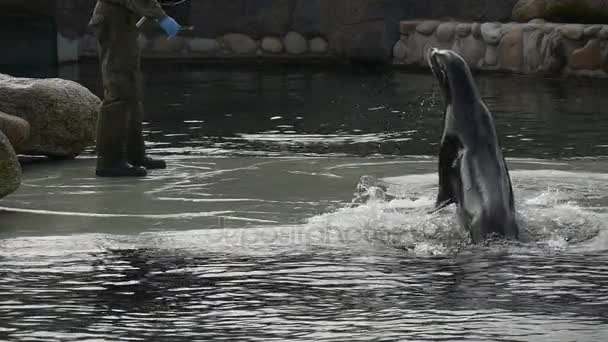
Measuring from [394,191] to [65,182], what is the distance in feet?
6.85

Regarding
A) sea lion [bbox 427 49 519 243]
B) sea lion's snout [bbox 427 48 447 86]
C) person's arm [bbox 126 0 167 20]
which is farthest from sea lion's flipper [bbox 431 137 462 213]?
person's arm [bbox 126 0 167 20]

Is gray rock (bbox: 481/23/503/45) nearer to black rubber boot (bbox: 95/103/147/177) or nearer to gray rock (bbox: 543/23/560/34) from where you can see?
gray rock (bbox: 543/23/560/34)

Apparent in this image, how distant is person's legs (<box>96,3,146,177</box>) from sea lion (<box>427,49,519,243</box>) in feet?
6.54

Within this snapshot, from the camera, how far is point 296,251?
22.0 ft

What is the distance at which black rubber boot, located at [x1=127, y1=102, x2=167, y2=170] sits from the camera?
29.9ft

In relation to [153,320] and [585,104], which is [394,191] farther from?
[585,104]

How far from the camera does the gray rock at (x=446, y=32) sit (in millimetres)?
18656

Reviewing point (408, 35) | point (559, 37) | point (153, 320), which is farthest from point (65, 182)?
point (408, 35)

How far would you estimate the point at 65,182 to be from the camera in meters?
8.84

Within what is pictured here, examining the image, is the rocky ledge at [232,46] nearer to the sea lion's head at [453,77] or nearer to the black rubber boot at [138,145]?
the black rubber boot at [138,145]

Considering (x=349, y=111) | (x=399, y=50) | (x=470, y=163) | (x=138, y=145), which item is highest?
(x=399, y=50)

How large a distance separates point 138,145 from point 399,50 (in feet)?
34.9

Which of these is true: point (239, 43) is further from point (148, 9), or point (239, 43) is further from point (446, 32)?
point (148, 9)

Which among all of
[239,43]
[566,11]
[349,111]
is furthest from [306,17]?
[349,111]
